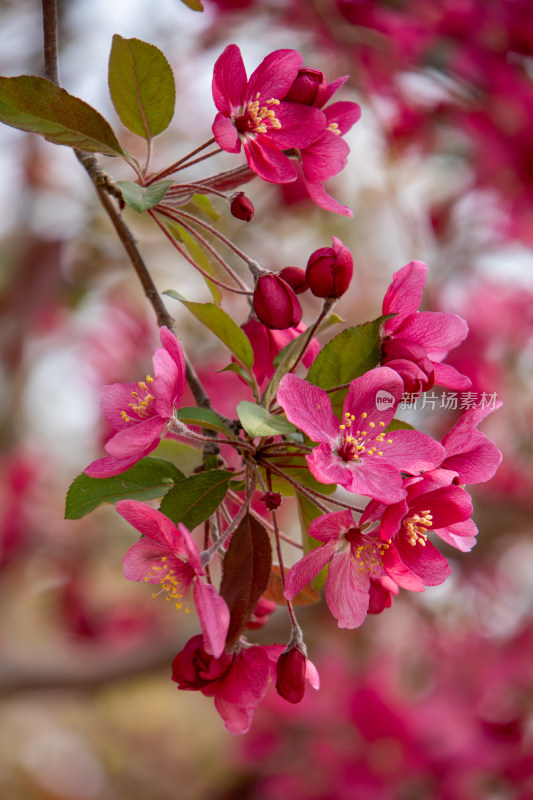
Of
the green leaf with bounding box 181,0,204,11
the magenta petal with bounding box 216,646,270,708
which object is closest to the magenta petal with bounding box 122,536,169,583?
the magenta petal with bounding box 216,646,270,708

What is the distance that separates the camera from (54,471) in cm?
386

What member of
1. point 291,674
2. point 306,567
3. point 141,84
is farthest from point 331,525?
point 141,84

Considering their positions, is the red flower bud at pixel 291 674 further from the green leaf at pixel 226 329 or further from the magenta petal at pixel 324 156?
the magenta petal at pixel 324 156

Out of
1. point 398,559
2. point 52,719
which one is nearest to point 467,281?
point 398,559

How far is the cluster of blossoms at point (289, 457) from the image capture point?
0.64 m

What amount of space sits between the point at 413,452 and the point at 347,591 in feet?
0.45

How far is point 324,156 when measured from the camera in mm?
799

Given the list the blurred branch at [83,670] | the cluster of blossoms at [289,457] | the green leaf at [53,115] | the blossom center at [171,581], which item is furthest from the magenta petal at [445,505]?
the blurred branch at [83,670]

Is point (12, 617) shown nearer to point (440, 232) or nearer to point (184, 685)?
point (440, 232)

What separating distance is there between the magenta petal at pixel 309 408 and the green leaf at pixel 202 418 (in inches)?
3.0

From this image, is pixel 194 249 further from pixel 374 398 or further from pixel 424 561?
pixel 424 561

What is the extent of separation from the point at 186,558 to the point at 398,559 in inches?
7.3

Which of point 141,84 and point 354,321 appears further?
point 354,321

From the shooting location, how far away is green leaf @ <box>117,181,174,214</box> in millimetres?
655
